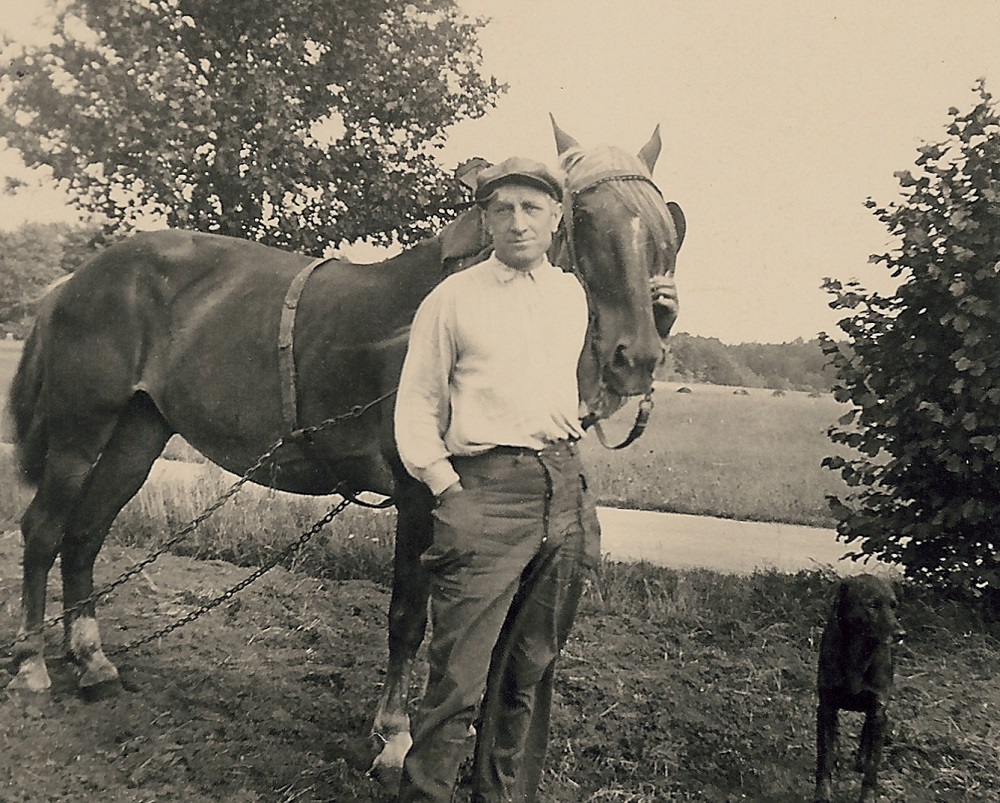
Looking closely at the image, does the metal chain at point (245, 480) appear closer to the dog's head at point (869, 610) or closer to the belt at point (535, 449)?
the belt at point (535, 449)

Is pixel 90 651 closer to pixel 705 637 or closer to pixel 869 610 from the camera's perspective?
pixel 705 637

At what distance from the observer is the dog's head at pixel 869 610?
258 cm

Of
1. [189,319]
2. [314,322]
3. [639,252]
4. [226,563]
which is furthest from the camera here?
[226,563]

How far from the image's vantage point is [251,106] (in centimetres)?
354

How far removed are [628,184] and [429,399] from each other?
776 mm

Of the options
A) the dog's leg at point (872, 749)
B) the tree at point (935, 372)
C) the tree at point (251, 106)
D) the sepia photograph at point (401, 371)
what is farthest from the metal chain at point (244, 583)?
the tree at point (935, 372)

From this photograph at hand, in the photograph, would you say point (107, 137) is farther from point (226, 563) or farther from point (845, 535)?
point (845, 535)

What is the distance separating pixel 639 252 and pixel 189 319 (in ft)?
5.92

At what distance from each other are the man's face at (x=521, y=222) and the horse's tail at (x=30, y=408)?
2262mm

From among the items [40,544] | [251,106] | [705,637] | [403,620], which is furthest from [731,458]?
[40,544]

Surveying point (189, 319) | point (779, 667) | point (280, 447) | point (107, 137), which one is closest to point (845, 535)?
point (779, 667)

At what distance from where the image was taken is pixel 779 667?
339 centimetres

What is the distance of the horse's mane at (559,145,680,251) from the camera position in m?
2.19

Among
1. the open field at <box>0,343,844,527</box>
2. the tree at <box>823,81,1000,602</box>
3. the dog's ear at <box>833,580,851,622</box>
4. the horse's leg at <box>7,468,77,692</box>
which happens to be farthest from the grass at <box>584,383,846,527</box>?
the horse's leg at <box>7,468,77,692</box>
